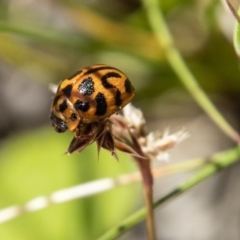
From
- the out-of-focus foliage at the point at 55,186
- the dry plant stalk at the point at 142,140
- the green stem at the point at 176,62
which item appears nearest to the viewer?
the dry plant stalk at the point at 142,140

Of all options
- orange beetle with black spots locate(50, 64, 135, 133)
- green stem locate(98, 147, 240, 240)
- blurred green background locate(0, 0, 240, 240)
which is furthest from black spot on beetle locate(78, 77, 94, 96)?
blurred green background locate(0, 0, 240, 240)

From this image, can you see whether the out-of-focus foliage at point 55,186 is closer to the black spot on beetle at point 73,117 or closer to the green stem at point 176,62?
the green stem at point 176,62

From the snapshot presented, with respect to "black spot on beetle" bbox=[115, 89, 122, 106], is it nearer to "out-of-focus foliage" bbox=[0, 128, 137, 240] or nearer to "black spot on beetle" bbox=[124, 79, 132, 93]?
"black spot on beetle" bbox=[124, 79, 132, 93]

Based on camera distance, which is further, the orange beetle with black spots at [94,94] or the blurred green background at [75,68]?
the blurred green background at [75,68]

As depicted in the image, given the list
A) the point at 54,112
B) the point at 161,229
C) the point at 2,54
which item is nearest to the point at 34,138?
the point at 2,54

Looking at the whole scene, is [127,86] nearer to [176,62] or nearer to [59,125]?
[59,125]

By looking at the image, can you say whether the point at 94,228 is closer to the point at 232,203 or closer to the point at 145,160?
the point at 232,203

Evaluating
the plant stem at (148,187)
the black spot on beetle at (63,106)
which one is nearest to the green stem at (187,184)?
the plant stem at (148,187)
